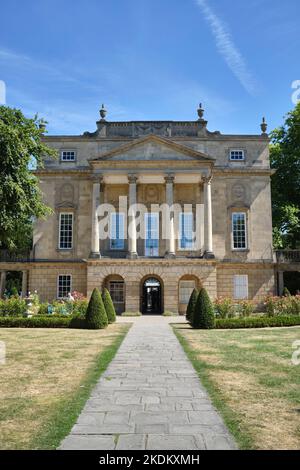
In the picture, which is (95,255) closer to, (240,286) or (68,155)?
(68,155)

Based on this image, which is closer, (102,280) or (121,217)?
(102,280)

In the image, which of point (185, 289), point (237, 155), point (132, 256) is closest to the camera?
point (132, 256)

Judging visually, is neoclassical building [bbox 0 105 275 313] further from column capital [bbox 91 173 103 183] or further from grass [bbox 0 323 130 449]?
grass [bbox 0 323 130 449]

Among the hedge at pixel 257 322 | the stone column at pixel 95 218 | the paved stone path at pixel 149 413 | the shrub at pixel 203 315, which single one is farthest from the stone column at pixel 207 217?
the paved stone path at pixel 149 413

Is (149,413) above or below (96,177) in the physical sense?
below

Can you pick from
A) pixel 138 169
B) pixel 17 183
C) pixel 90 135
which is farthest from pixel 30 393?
pixel 90 135

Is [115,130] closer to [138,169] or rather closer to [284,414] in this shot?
[138,169]

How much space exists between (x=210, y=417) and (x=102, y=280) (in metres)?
28.0

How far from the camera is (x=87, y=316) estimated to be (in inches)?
870

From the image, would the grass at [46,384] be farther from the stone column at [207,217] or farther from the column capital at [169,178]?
the column capital at [169,178]

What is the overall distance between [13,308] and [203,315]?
11.4 metres

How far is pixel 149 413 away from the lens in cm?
665

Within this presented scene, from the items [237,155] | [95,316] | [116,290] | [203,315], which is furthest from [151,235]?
[203,315]

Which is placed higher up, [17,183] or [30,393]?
[17,183]
